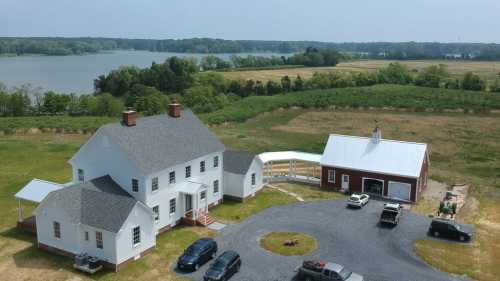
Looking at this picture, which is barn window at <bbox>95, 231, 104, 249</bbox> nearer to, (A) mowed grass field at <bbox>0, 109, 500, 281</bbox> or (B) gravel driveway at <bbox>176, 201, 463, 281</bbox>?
(A) mowed grass field at <bbox>0, 109, 500, 281</bbox>

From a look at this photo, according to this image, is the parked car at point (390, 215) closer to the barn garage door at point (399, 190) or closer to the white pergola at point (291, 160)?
the barn garage door at point (399, 190)

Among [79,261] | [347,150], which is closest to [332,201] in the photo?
[347,150]

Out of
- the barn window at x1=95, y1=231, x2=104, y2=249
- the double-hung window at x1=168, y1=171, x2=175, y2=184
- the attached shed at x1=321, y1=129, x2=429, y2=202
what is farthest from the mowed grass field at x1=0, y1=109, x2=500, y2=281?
the double-hung window at x1=168, y1=171, x2=175, y2=184

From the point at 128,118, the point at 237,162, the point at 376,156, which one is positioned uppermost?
the point at 128,118

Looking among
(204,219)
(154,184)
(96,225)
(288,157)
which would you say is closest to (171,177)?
(154,184)

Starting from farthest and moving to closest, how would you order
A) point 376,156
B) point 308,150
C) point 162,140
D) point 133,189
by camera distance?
point 308,150, point 376,156, point 162,140, point 133,189

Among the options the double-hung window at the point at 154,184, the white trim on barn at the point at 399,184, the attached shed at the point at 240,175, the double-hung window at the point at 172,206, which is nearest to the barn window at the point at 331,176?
the white trim on barn at the point at 399,184

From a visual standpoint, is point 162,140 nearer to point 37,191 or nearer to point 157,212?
point 157,212
